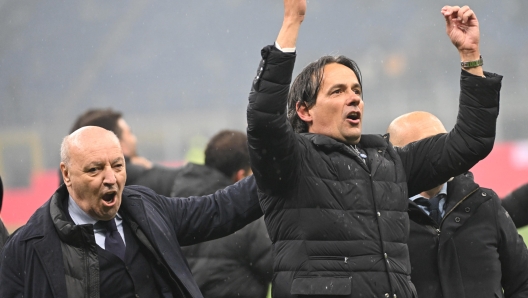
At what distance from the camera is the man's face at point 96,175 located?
107 inches

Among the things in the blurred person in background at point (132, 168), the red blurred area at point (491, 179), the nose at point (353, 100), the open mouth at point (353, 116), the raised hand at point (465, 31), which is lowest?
the red blurred area at point (491, 179)

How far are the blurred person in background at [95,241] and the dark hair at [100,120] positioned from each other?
2.12 m

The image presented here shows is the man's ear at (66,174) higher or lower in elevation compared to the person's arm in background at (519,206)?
higher

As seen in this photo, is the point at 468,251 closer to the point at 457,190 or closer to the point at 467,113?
the point at 457,190

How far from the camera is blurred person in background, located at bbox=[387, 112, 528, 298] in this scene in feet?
9.98

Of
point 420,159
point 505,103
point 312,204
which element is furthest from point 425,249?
point 505,103

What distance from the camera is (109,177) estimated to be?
272 cm

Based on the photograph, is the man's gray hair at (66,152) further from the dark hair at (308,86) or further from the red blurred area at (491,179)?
the red blurred area at (491,179)

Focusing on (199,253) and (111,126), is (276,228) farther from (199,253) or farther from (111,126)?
(111,126)

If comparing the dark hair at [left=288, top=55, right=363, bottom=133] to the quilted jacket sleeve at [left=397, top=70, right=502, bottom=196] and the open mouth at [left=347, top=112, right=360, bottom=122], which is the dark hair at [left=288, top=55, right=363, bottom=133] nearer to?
the open mouth at [left=347, top=112, right=360, bottom=122]

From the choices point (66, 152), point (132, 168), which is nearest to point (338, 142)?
point (66, 152)

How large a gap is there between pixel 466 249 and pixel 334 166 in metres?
0.81

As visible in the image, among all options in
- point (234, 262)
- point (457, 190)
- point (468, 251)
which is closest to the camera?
point (468, 251)

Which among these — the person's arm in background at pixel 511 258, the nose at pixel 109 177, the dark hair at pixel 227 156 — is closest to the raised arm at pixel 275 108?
the nose at pixel 109 177
